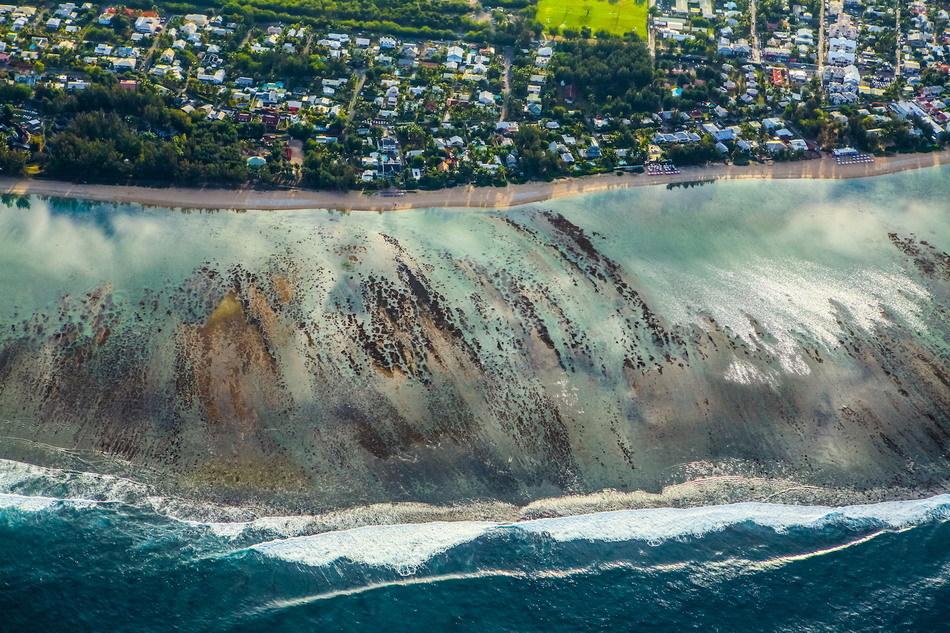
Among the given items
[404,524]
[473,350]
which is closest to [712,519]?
[404,524]

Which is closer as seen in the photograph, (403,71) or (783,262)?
(783,262)

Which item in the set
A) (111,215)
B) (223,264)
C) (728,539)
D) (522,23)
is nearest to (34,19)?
(111,215)

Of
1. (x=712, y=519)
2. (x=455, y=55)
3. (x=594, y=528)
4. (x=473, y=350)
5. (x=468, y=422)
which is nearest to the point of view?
(x=594, y=528)

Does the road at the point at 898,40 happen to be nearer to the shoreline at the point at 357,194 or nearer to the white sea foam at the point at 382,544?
the shoreline at the point at 357,194

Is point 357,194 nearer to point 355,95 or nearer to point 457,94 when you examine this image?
point 355,95

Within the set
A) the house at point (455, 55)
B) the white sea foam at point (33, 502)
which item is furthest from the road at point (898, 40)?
the white sea foam at point (33, 502)

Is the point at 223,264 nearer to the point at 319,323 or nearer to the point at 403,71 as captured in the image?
the point at 319,323
